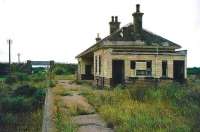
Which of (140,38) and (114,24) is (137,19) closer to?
(140,38)

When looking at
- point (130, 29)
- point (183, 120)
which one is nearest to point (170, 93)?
point (183, 120)

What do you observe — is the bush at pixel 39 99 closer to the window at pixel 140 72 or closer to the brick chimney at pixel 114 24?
the window at pixel 140 72

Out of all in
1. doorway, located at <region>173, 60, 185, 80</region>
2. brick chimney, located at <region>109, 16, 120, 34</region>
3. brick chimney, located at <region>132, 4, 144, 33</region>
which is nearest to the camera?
doorway, located at <region>173, 60, 185, 80</region>

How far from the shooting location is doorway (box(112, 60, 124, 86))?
30.5 m

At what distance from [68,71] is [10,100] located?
4337cm

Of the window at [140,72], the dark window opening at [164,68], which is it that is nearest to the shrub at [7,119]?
the window at [140,72]

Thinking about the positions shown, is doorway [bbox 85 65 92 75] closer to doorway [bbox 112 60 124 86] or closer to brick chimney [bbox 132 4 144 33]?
brick chimney [bbox 132 4 144 33]

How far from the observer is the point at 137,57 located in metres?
30.2

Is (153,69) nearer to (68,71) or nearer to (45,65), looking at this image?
(68,71)

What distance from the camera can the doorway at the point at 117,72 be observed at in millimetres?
30531

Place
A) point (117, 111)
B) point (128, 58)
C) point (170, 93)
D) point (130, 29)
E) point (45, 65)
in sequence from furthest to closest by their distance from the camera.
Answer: point (45, 65)
point (130, 29)
point (128, 58)
point (170, 93)
point (117, 111)

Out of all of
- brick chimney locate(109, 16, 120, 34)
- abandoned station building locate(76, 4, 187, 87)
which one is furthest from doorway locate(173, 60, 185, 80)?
brick chimney locate(109, 16, 120, 34)

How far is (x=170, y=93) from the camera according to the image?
18.4 metres

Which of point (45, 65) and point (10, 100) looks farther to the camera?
point (45, 65)
